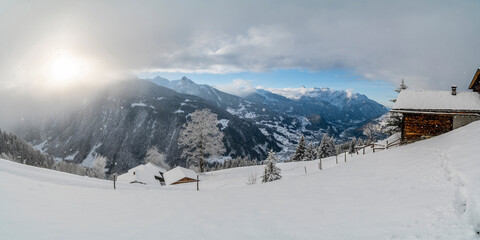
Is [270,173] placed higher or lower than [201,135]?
lower

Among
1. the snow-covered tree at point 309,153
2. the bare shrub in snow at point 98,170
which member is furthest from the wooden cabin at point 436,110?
the bare shrub in snow at point 98,170

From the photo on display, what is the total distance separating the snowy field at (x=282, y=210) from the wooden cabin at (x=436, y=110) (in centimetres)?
1105

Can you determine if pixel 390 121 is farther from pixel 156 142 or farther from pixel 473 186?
pixel 156 142

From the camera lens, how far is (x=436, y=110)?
2436 cm

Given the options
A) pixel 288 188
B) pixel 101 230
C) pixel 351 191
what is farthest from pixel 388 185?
pixel 101 230

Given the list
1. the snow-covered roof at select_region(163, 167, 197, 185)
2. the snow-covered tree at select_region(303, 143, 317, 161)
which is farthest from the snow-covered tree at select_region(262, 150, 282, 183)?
the snow-covered tree at select_region(303, 143, 317, 161)

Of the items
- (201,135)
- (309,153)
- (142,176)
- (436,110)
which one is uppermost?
(436,110)

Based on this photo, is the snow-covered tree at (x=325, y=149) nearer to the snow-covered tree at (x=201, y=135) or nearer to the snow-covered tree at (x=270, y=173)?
the snow-covered tree at (x=201, y=135)

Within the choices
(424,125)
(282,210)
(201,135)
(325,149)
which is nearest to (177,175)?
(201,135)

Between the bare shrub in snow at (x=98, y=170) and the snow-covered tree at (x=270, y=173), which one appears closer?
the snow-covered tree at (x=270, y=173)

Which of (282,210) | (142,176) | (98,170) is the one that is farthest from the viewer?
(98,170)

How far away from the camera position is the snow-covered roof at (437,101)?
23812 millimetres

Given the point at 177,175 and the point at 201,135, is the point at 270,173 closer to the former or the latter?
the point at 201,135

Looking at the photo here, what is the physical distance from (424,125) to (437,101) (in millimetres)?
3002
